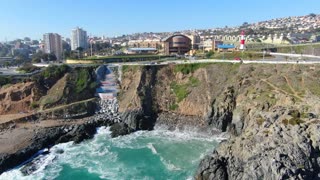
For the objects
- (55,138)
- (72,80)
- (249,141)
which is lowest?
(55,138)

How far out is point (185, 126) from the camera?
47.5 meters

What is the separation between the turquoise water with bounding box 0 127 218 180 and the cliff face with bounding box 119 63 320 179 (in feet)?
11.8

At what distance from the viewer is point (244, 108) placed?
43.9 meters

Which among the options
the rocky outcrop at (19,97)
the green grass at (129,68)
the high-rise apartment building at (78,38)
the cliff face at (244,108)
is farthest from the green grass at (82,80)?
the high-rise apartment building at (78,38)

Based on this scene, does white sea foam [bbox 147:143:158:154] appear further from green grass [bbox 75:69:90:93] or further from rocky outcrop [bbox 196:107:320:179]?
green grass [bbox 75:69:90:93]

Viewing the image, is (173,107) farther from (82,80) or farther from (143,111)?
(82,80)

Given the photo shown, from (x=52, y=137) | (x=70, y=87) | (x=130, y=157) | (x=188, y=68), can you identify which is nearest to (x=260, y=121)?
(x=130, y=157)

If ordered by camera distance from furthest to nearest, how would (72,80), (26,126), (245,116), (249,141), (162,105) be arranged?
(72,80) → (162,105) → (26,126) → (245,116) → (249,141)

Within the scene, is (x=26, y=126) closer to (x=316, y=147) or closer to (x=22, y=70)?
(x=22, y=70)

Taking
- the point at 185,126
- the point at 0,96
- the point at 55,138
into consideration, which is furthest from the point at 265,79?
the point at 0,96

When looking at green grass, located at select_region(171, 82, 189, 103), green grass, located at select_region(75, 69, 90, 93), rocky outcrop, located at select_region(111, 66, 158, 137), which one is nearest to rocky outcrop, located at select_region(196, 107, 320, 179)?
rocky outcrop, located at select_region(111, 66, 158, 137)

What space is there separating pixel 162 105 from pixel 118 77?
36.2ft

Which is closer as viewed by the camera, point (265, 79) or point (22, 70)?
point (265, 79)

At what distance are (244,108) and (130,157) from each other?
1600cm
